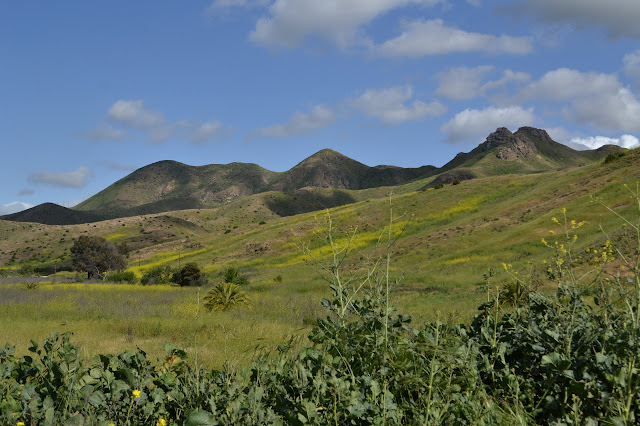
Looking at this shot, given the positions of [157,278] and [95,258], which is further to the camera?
[95,258]

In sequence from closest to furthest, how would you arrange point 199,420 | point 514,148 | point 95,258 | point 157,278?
point 199,420, point 157,278, point 95,258, point 514,148

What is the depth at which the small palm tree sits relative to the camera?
53.9 ft

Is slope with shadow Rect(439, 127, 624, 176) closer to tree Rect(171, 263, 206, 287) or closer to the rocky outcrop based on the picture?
the rocky outcrop

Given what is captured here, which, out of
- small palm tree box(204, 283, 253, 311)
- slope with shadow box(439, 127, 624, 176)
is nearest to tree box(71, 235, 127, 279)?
small palm tree box(204, 283, 253, 311)

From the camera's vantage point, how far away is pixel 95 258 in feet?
151

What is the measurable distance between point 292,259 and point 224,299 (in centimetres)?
2888

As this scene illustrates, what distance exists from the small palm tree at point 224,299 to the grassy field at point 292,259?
2.42ft

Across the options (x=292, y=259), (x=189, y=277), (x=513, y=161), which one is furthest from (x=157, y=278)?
(x=513, y=161)

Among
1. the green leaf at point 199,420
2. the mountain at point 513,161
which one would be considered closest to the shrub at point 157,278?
the green leaf at point 199,420

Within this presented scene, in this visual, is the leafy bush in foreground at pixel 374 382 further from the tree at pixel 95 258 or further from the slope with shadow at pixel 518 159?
the slope with shadow at pixel 518 159

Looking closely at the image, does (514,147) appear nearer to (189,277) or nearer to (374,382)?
(189,277)

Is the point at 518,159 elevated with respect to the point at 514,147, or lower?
lower

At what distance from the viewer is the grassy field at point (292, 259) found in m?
10.4

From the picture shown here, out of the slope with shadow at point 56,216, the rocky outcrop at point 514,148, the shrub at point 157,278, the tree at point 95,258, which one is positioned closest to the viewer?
the shrub at point 157,278
